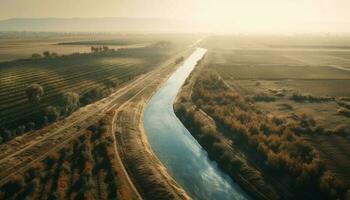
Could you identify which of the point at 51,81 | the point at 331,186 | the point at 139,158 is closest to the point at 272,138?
the point at 331,186

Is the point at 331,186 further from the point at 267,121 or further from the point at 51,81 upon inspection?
the point at 51,81

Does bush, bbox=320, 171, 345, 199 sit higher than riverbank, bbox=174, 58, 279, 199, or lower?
higher

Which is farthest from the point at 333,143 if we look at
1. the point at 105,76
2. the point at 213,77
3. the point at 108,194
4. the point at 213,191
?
the point at 105,76

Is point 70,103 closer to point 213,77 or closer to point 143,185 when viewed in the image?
point 143,185

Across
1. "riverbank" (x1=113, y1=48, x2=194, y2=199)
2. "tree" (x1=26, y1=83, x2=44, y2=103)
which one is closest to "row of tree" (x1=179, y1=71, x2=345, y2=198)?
"riverbank" (x1=113, y1=48, x2=194, y2=199)

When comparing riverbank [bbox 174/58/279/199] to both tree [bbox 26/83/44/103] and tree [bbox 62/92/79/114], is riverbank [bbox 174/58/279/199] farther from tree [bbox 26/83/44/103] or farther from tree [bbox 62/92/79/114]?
tree [bbox 26/83/44/103]

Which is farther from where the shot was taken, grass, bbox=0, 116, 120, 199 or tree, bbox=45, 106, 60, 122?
tree, bbox=45, 106, 60, 122

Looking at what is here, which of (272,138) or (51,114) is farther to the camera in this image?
(51,114)

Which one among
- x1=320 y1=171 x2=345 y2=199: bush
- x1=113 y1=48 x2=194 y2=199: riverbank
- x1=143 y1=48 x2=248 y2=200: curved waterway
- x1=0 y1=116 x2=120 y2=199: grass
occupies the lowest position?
x1=143 y1=48 x2=248 y2=200: curved waterway
